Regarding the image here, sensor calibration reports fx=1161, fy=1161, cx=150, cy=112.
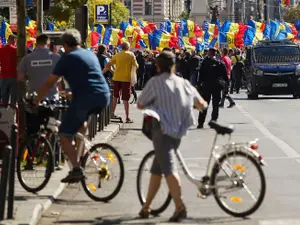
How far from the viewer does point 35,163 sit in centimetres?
1279

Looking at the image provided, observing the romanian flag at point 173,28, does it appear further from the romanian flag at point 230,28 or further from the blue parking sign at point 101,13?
the blue parking sign at point 101,13

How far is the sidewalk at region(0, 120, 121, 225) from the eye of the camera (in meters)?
10.4

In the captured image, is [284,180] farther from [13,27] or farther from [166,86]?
[13,27]

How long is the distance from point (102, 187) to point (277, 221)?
91.4 inches

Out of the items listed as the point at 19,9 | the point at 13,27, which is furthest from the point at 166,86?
the point at 13,27

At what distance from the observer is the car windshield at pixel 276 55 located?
39.0 meters

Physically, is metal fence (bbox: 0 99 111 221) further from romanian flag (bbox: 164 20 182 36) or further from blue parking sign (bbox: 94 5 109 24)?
romanian flag (bbox: 164 20 182 36)

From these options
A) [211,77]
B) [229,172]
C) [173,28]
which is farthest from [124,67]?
[173,28]

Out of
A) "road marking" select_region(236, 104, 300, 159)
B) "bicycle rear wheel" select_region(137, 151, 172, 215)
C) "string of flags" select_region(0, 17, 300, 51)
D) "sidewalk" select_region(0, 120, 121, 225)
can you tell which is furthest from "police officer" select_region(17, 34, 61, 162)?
"string of flags" select_region(0, 17, 300, 51)

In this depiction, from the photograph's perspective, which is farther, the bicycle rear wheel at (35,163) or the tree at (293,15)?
the tree at (293,15)

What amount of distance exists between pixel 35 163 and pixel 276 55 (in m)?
27.0

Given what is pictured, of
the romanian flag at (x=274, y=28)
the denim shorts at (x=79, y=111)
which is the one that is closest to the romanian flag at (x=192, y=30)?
the romanian flag at (x=274, y=28)

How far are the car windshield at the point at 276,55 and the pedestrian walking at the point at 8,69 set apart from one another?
17.3 meters

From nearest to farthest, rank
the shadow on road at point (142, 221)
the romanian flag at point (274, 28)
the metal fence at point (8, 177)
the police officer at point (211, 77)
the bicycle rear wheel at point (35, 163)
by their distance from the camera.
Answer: the metal fence at point (8, 177)
the shadow on road at point (142, 221)
the bicycle rear wheel at point (35, 163)
the police officer at point (211, 77)
the romanian flag at point (274, 28)
